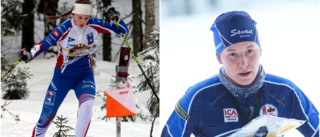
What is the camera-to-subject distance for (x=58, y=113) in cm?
542

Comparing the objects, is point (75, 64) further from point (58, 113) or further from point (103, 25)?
point (58, 113)

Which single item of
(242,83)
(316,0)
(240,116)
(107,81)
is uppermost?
(316,0)

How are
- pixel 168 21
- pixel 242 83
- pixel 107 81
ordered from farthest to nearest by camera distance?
1. pixel 107 81
2. pixel 168 21
3. pixel 242 83

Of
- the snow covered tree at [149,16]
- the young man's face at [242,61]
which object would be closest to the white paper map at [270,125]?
the young man's face at [242,61]

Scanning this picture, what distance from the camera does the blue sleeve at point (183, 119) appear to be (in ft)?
9.07

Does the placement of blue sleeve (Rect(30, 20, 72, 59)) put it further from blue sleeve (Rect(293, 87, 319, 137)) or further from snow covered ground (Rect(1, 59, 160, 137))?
blue sleeve (Rect(293, 87, 319, 137))

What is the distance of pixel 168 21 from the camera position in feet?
9.49

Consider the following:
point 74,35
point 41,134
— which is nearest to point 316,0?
point 74,35

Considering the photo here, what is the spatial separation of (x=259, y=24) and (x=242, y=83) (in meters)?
0.30

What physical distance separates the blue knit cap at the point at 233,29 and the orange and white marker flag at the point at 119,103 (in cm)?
85

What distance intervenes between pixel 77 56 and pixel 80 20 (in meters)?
0.25

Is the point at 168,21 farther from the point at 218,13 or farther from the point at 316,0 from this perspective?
the point at 316,0

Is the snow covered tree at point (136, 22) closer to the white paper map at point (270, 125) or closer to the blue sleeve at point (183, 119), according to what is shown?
the blue sleeve at point (183, 119)

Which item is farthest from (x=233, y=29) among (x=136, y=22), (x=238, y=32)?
(x=136, y=22)
